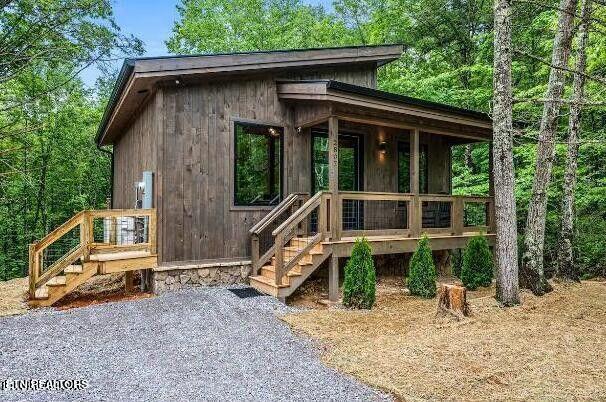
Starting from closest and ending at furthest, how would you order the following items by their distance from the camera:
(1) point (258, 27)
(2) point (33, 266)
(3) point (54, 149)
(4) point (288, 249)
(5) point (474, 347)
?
(5) point (474, 347) → (2) point (33, 266) → (4) point (288, 249) → (3) point (54, 149) → (1) point (258, 27)

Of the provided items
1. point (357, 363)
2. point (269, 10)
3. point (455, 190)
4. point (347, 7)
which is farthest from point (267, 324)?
point (269, 10)

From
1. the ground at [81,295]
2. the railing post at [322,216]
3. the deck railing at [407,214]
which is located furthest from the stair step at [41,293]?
the deck railing at [407,214]

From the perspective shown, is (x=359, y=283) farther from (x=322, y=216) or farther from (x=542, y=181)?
(x=542, y=181)

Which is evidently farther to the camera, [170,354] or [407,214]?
[407,214]

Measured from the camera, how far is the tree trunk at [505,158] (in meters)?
6.27

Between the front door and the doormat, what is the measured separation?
2634 millimetres

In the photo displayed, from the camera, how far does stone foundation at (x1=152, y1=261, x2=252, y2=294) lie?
261 inches

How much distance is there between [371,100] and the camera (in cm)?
696

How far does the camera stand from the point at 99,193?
16688mm

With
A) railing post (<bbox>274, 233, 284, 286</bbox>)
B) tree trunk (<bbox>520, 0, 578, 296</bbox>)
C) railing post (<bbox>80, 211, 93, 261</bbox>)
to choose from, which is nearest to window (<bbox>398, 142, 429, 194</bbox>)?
tree trunk (<bbox>520, 0, 578, 296</bbox>)

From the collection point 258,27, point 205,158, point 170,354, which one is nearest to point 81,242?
point 205,158

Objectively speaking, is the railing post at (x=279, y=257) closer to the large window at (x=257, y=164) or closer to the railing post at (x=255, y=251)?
the railing post at (x=255, y=251)

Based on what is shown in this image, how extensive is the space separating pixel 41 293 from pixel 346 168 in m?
6.34

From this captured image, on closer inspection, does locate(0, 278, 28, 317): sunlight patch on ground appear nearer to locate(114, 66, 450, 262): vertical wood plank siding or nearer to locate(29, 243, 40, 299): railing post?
locate(29, 243, 40, 299): railing post
